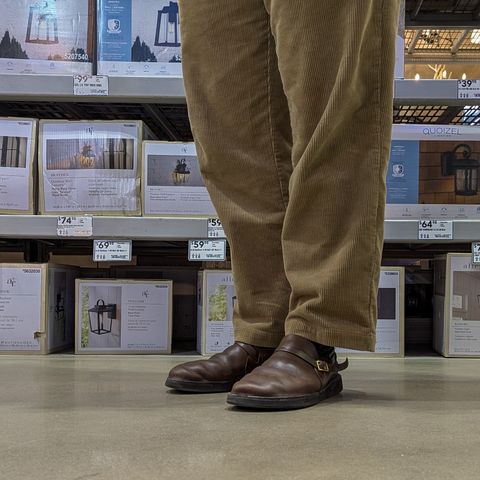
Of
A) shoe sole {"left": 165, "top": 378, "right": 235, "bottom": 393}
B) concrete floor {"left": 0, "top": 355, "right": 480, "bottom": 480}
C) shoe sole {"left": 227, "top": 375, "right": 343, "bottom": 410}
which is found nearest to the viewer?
concrete floor {"left": 0, "top": 355, "right": 480, "bottom": 480}

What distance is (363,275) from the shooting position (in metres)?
0.79

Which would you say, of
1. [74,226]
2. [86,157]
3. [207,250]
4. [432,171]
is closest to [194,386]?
[207,250]

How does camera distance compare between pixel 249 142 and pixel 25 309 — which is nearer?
pixel 249 142

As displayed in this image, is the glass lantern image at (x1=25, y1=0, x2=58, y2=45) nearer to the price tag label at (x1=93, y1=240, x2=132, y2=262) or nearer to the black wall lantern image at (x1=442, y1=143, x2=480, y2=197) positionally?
the price tag label at (x1=93, y1=240, x2=132, y2=262)

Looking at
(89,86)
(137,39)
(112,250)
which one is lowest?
(112,250)

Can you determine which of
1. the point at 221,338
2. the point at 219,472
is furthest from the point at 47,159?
the point at 219,472

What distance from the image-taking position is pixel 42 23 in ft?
5.01

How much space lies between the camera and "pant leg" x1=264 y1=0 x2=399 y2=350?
78 centimetres

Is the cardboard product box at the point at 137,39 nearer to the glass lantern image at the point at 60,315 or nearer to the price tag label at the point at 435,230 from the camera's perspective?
the glass lantern image at the point at 60,315

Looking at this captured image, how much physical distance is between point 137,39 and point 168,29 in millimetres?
88

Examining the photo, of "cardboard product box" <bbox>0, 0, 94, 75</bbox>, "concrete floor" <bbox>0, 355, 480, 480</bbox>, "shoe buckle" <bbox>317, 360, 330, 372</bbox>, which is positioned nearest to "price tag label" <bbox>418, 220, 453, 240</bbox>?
"concrete floor" <bbox>0, 355, 480, 480</bbox>

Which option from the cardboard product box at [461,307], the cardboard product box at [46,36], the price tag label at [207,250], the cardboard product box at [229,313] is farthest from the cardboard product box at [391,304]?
the cardboard product box at [46,36]

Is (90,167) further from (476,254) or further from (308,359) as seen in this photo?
(476,254)

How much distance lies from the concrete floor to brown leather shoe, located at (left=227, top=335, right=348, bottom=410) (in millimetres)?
19
